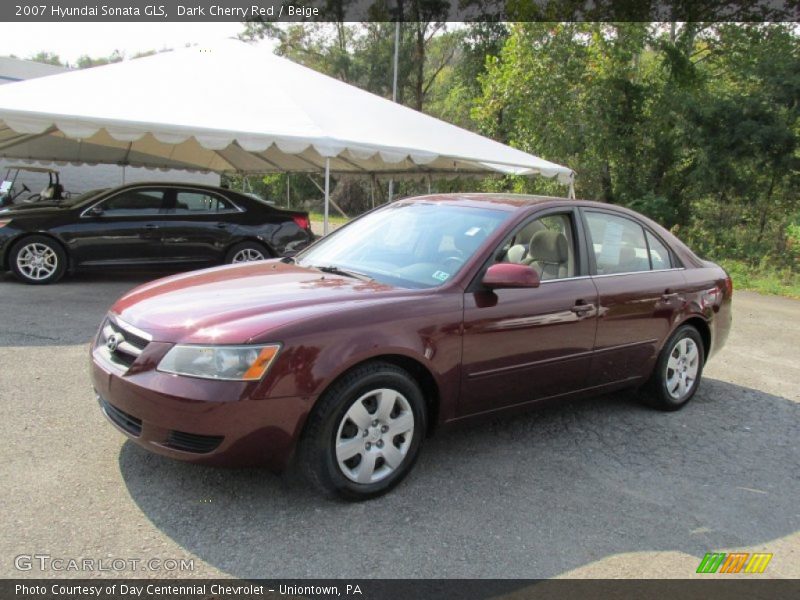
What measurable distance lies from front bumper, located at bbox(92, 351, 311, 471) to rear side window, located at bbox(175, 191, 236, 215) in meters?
6.98

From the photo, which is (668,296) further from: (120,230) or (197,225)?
(120,230)

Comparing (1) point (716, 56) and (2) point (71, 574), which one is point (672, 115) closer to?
(1) point (716, 56)

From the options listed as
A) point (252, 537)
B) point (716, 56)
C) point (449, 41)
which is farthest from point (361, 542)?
point (449, 41)

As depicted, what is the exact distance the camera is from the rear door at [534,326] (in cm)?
361

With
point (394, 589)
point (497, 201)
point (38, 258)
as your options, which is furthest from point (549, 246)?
point (38, 258)

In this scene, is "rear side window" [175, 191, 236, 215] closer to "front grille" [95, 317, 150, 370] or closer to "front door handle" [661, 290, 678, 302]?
"front grille" [95, 317, 150, 370]

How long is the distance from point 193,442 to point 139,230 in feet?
23.1

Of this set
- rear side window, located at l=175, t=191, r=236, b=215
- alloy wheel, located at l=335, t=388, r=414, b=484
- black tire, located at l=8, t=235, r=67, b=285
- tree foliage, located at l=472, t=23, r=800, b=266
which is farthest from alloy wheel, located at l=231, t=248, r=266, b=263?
tree foliage, located at l=472, t=23, r=800, b=266

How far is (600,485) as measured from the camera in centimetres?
365

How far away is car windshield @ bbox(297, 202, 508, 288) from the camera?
3.81 m

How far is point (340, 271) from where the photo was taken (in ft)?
13.1

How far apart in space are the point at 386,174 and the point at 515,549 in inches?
490

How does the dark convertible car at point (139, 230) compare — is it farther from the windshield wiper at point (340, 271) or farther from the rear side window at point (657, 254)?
the rear side window at point (657, 254)

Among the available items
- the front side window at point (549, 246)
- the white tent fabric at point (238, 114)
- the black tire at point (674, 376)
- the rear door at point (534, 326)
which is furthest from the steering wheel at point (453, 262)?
the white tent fabric at point (238, 114)
